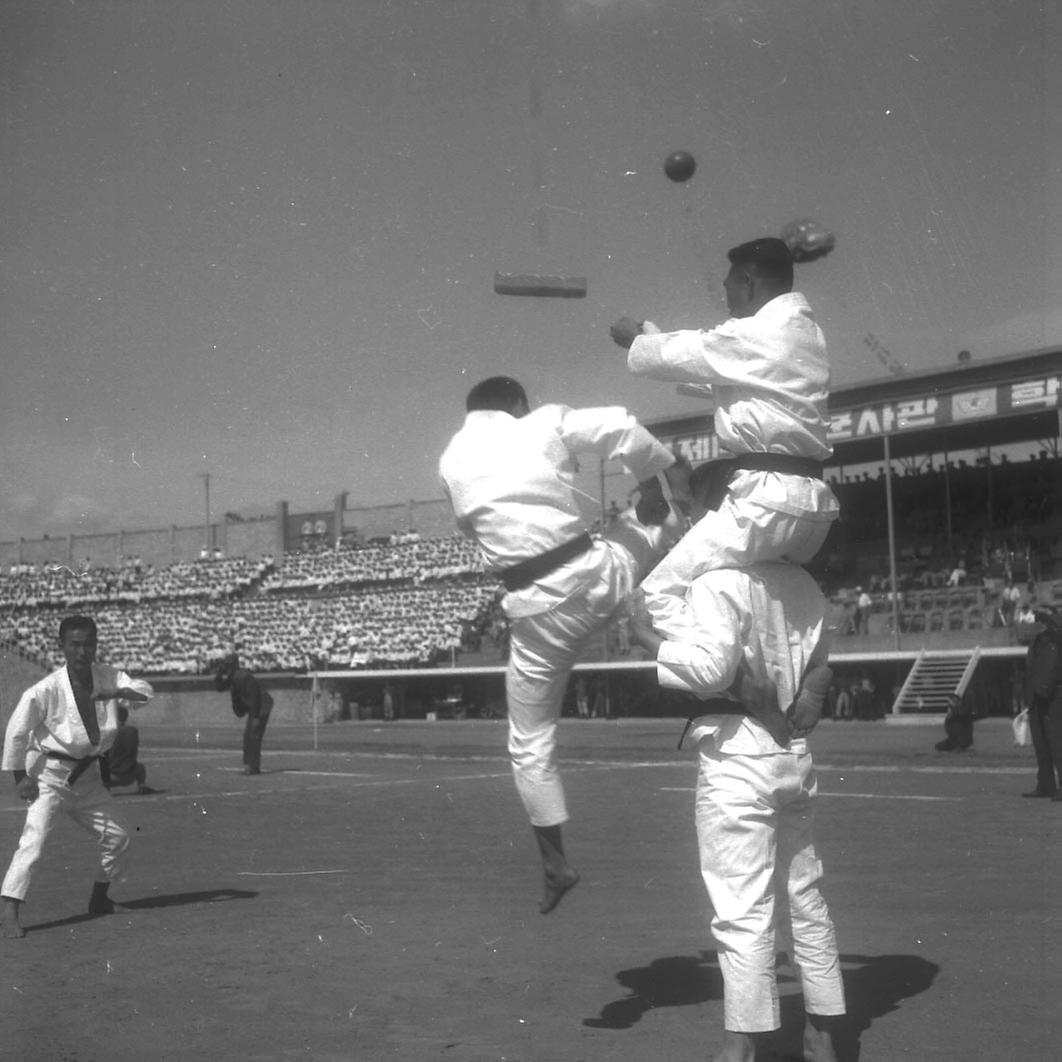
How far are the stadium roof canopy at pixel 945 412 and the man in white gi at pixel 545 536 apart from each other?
89.6 ft

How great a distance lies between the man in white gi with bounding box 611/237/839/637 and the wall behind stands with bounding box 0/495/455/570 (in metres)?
43.8

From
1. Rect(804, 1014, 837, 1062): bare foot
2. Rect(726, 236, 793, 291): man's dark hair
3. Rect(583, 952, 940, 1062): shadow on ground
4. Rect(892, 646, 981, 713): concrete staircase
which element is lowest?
Rect(892, 646, 981, 713): concrete staircase

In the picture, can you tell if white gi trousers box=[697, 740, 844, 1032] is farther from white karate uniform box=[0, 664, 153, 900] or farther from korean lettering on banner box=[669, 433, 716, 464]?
korean lettering on banner box=[669, 433, 716, 464]

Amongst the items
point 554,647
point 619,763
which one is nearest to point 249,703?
point 619,763

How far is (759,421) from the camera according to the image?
14.5 ft

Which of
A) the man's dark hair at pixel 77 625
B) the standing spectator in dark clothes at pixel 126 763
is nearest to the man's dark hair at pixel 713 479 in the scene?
the man's dark hair at pixel 77 625

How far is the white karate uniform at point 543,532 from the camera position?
4934mm

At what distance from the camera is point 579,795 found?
14945mm

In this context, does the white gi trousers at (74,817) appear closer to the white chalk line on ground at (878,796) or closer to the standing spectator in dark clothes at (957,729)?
the white chalk line on ground at (878,796)

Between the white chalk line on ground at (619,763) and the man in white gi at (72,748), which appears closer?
the man in white gi at (72,748)

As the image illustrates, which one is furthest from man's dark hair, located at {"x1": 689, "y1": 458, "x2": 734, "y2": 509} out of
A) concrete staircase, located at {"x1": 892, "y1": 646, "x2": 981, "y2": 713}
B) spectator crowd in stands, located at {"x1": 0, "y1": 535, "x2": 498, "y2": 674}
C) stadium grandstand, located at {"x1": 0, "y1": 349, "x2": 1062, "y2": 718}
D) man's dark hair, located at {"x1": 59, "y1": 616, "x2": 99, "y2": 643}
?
spectator crowd in stands, located at {"x1": 0, "y1": 535, "x2": 498, "y2": 674}

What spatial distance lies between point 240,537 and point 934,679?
36579 mm

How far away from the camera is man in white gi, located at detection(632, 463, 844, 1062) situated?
420 cm

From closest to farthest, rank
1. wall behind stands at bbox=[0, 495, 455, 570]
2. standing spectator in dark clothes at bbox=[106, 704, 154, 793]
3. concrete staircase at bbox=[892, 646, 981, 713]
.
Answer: standing spectator in dark clothes at bbox=[106, 704, 154, 793] < concrete staircase at bbox=[892, 646, 981, 713] < wall behind stands at bbox=[0, 495, 455, 570]
